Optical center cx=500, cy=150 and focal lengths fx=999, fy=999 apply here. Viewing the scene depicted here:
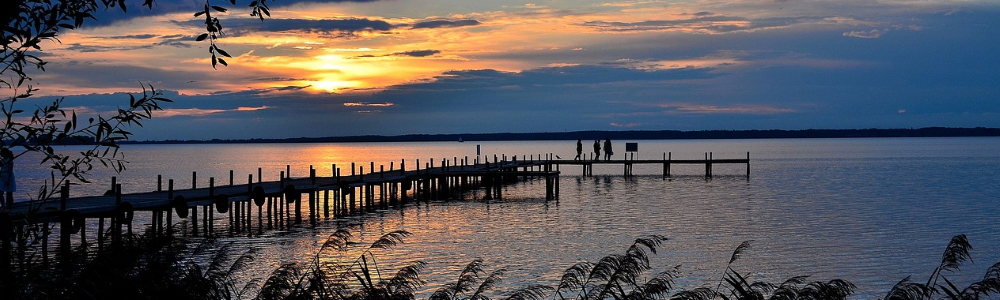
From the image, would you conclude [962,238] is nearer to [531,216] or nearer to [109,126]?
[109,126]

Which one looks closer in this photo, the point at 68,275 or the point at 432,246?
the point at 68,275

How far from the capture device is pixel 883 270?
2311 cm

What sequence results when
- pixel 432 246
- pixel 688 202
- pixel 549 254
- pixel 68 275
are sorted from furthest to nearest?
pixel 688 202, pixel 432 246, pixel 549 254, pixel 68 275

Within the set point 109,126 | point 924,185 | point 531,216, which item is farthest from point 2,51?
point 924,185

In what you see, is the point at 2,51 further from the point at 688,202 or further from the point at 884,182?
the point at 884,182

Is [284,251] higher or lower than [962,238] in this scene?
lower

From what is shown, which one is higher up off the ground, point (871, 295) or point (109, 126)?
point (109, 126)

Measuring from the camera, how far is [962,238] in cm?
884

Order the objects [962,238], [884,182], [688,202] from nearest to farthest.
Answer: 1. [962,238]
2. [688,202]
3. [884,182]

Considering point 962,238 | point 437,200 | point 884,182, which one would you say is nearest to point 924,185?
point 884,182

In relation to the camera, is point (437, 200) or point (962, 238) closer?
point (962, 238)

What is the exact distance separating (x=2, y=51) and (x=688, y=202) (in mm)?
40360

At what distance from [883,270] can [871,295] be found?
3.91 m

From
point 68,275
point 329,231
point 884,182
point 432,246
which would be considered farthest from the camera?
point 884,182
